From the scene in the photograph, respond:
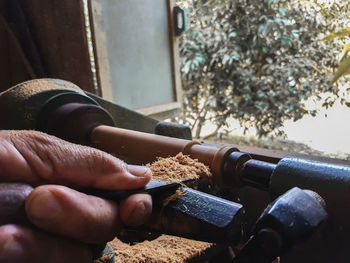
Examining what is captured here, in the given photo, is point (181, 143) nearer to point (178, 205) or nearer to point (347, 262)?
point (178, 205)

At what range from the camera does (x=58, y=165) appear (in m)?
0.43

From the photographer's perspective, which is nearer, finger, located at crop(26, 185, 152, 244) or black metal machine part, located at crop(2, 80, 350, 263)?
finger, located at crop(26, 185, 152, 244)

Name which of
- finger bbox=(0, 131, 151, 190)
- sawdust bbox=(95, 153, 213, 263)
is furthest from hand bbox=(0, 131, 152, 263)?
sawdust bbox=(95, 153, 213, 263)

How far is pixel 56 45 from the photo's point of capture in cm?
195

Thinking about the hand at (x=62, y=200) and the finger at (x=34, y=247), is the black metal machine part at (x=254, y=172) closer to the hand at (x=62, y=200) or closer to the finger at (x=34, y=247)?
the hand at (x=62, y=200)

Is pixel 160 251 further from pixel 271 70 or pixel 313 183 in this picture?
pixel 271 70

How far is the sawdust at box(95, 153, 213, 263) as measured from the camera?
608 millimetres

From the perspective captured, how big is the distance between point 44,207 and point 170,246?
15.9 inches

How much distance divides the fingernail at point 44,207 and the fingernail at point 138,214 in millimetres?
102

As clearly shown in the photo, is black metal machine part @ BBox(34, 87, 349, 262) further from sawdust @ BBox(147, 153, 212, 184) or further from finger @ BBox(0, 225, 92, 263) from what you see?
finger @ BBox(0, 225, 92, 263)

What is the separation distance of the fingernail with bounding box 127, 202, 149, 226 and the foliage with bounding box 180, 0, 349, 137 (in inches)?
96.0

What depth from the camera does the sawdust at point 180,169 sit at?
57cm

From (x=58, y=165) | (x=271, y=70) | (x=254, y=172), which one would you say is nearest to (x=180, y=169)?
(x=254, y=172)

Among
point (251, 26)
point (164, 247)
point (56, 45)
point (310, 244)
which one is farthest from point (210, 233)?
point (251, 26)
